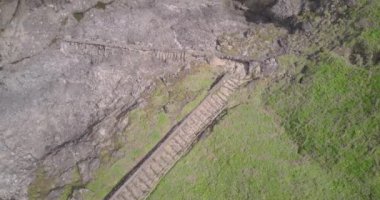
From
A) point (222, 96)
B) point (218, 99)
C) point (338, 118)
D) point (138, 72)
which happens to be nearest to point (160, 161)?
point (218, 99)

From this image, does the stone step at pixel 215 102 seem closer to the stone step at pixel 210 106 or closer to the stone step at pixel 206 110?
the stone step at pixel 210 106

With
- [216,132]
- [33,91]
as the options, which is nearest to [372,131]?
[216,132]

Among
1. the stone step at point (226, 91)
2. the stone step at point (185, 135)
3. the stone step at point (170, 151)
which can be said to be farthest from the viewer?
the stone step at point (226, 91)

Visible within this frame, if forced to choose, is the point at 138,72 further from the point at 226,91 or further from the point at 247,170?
the point at 247,170

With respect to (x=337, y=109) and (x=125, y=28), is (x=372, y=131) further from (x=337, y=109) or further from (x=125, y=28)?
(x=125, y=28)

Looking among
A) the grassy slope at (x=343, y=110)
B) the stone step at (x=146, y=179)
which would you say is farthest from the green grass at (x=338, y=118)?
the stone step at (x=146, y=179)
